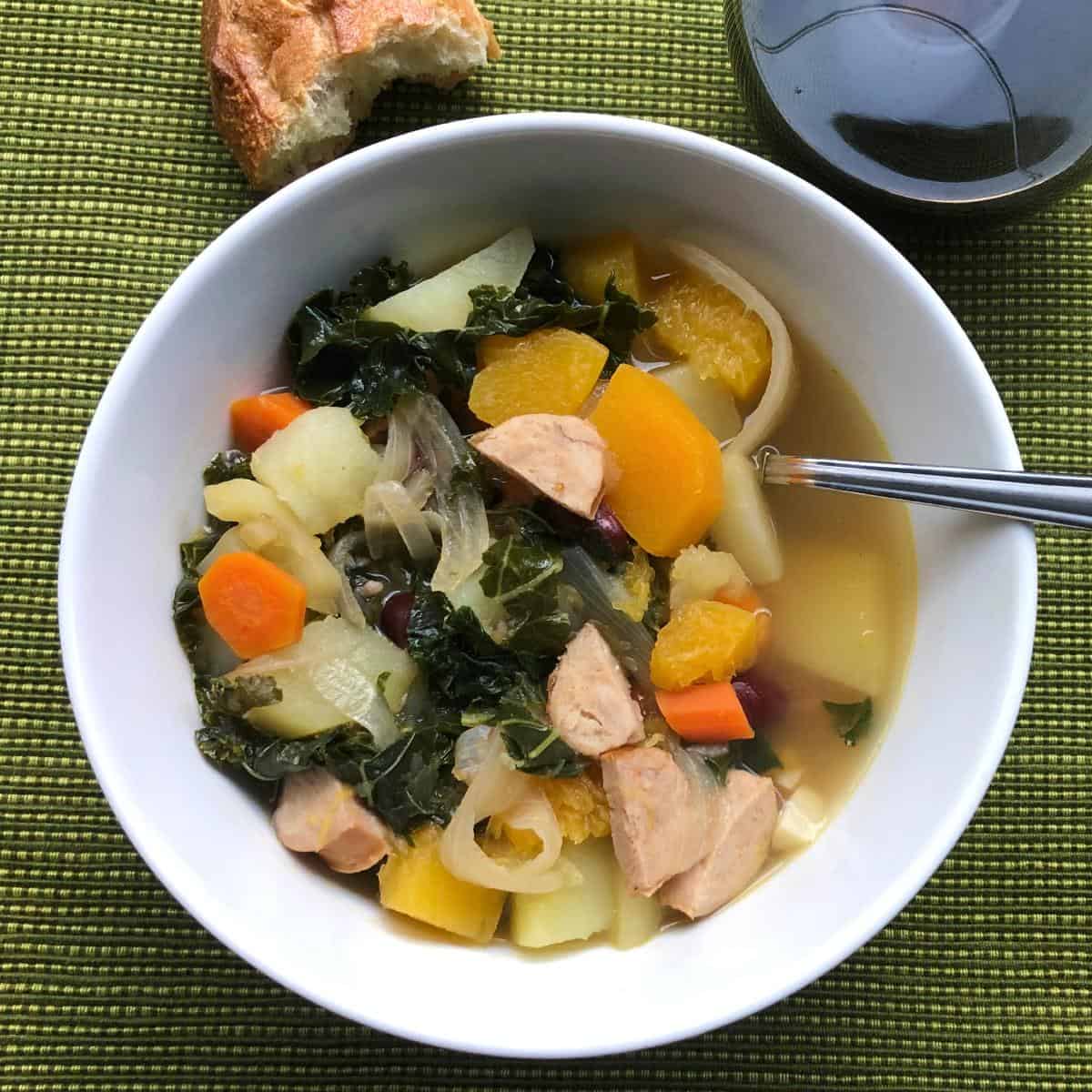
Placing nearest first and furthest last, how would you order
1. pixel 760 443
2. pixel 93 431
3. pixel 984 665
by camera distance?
pixel 93 431, pixel 984 665, pixel 760 443

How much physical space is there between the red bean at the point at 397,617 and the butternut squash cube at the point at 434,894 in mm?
384

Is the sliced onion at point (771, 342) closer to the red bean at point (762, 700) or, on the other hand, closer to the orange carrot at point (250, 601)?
the red bean at point (762, 700)

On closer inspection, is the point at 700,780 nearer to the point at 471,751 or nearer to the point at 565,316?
the point at 471,751

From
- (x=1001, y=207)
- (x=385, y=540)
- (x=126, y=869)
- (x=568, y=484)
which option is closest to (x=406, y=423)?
(x=385, y=540)

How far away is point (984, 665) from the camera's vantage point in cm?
193

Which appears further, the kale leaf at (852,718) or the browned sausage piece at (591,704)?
the kale leaf at (852,718)

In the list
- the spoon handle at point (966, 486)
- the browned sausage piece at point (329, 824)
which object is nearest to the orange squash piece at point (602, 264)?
the spoon handle at point (966, 486)

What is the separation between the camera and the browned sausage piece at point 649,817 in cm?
196

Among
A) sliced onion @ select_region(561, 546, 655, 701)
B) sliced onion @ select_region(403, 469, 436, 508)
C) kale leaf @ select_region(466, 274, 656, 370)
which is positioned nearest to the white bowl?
kale leaf @ select_region(466, 274, 656, 370)

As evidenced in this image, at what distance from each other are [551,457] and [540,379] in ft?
0.63

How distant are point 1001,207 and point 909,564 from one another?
31.2 inches

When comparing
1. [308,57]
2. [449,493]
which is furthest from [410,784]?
[308,57]

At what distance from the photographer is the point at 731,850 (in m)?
2.07

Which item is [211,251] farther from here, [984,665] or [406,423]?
[984,665]
